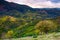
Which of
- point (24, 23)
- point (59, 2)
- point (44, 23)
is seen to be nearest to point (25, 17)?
point (24, 23)

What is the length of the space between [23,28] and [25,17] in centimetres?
19

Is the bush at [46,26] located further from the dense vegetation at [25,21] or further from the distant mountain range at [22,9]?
the distant mountain range at [22,9]

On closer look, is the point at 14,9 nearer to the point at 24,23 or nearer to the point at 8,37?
the point at 24,23

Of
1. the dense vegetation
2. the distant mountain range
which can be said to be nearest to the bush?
the dense vegetation

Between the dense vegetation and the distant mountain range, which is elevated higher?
the distant mountain range

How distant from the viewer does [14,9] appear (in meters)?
2.83

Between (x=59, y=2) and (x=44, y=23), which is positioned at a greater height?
(x=59, y=2)

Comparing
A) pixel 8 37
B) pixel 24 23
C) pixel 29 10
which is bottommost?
pixel 8 37

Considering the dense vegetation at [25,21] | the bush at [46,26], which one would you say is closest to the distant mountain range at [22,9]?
the dense vegetation at [25,21]

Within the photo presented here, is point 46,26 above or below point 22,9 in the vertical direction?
below

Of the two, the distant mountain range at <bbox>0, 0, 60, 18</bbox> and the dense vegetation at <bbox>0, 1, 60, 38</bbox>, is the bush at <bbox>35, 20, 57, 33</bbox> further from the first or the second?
the distant mountain range at <bbox>0, 0, 60, 18</bbox>

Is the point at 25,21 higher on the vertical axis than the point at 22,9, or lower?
lower

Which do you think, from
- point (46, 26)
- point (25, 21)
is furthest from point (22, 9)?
point (46, 26)

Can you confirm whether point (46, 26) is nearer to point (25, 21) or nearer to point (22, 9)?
point (25, 21)
